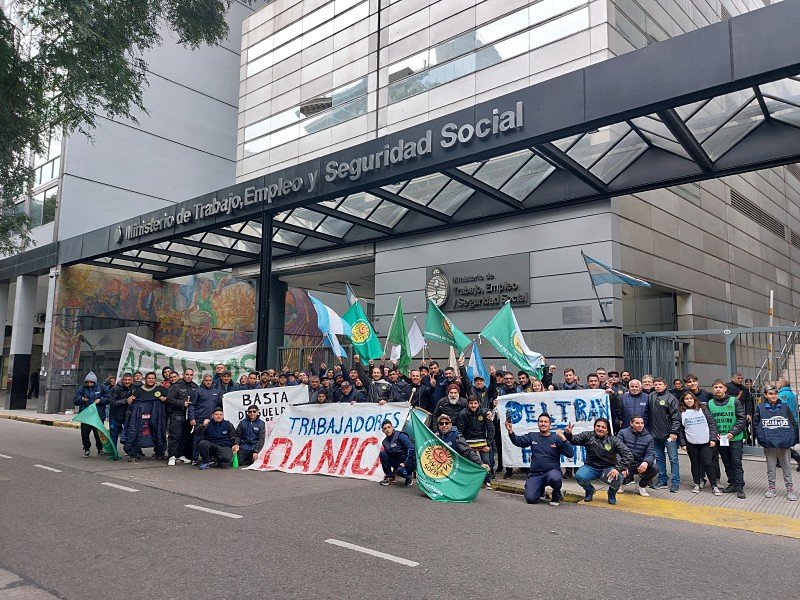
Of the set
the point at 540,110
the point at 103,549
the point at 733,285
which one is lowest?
the point at 103,549

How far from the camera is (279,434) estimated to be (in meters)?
11.8

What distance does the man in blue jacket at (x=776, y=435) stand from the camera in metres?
9.16

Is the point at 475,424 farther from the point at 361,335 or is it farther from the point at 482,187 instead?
the point at 482,187

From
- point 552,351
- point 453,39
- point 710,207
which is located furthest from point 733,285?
point 453,39

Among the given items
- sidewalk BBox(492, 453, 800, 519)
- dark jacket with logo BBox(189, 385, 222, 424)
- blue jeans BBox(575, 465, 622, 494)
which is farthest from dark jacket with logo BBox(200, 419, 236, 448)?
blue jeans BBox(575, 465, 622, 494)

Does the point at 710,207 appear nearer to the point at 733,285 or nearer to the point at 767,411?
the point at 733,285

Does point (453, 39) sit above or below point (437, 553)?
above

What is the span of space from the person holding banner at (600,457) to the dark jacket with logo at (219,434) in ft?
20.4

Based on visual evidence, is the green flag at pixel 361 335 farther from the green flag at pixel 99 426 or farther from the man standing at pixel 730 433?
the man standing at pixel 730 433

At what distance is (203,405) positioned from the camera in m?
12.1

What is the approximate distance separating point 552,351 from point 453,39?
9.94m

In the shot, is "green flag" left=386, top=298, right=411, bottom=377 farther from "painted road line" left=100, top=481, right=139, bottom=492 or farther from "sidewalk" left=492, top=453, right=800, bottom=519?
"painted road line" left=100, top=481, right=139, bottom=492

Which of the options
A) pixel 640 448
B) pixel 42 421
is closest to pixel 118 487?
pixel 640 448

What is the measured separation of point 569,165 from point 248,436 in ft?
27.5
